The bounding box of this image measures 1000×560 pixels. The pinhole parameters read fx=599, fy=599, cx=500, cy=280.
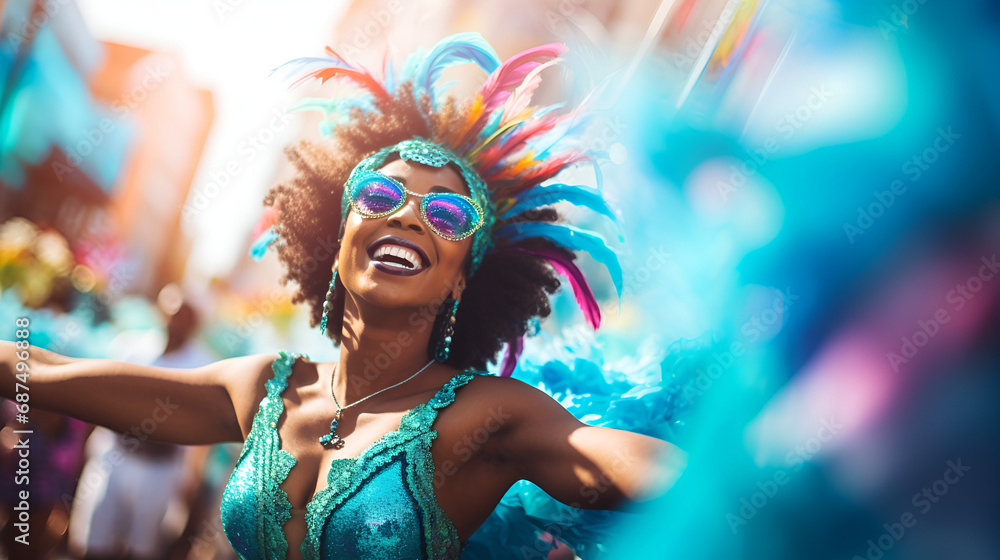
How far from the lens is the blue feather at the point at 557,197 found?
2.25 meters

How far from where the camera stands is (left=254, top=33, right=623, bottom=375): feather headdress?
2229 mm

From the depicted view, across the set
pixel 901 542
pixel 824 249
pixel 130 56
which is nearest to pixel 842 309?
pixel 824 249

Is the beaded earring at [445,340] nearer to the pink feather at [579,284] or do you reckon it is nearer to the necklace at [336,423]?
the necklace at [336,423]

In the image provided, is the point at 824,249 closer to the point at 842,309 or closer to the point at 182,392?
the point at 842,309

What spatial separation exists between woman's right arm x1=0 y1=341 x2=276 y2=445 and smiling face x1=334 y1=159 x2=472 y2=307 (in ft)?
1.83

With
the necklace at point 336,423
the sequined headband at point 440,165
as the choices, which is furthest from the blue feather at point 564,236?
the necklace at point 336,423

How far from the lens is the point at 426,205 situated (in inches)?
76.5

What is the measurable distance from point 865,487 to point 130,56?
86.5 feet

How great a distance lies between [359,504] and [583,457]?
0.64 meters

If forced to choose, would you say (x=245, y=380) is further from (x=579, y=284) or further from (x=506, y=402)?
(x=579, y=284)

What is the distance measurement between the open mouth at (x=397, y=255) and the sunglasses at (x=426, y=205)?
90 millimetres

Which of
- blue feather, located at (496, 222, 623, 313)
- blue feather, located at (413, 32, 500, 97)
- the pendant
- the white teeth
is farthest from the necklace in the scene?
blue feather, located at (413, 32, 500, 97)

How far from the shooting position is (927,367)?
1214 millimetres

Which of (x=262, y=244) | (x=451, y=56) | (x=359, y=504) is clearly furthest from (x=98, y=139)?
(x=359, y=504)
